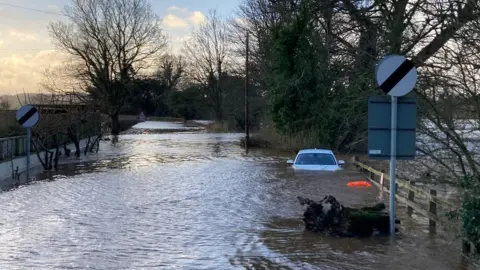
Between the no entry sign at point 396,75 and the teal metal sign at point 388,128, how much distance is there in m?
0.57

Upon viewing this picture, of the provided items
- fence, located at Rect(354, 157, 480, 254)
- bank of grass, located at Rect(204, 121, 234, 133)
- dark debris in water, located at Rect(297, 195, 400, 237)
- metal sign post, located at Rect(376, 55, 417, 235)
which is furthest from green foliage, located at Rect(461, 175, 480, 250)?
bank of grass, located at Rect(204, 121, 234, 133)

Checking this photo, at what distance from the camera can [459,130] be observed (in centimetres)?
932

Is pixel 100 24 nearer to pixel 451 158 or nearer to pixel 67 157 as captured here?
pixel 67 157

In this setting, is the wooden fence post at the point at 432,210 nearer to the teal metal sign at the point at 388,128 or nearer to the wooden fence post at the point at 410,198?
the teal metal sign at the point at 388,128

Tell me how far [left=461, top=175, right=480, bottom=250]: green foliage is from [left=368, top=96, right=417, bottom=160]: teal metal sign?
2.19 meters

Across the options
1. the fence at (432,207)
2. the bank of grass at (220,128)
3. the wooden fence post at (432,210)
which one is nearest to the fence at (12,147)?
the fence at (432,207)

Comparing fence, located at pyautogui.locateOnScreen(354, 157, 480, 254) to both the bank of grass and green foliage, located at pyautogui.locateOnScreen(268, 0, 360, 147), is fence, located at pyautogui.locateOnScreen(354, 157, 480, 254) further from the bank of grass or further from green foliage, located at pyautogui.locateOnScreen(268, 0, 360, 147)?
the bank of grass

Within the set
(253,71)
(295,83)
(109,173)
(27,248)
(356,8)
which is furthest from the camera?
(253,71)

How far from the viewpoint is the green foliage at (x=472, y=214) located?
6.93m

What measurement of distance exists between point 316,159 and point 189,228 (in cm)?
1108

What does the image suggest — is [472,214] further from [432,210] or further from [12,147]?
[12,147]

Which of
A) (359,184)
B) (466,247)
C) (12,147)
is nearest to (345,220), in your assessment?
(466,247)

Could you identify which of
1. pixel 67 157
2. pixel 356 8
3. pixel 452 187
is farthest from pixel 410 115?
pixel 67 157

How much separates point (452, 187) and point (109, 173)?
1523cm
